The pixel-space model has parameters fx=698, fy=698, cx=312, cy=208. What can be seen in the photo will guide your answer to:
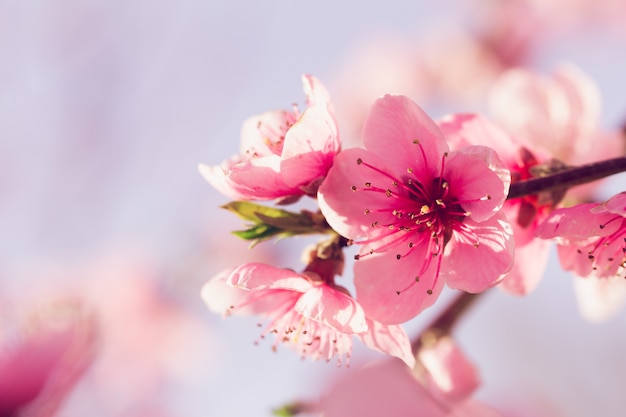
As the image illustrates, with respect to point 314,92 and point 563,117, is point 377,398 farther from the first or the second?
point 563,117

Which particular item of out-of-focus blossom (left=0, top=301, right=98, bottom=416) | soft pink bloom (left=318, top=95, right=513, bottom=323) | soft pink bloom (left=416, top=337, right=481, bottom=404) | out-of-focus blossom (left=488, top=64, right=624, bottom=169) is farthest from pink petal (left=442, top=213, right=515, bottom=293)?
out-of-focus blossom (left=0, top=301, right=98, bottom=416)

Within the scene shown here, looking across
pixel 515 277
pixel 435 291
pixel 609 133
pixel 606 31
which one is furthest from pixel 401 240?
pixel 606 31

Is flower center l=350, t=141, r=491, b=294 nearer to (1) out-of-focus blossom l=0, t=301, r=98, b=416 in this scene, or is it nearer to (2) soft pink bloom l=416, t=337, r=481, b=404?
(2) soft pink bloom l=416, t=337, r=481, b=404

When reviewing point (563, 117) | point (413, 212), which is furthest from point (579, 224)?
point (563, 117)

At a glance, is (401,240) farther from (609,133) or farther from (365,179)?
(609,133)

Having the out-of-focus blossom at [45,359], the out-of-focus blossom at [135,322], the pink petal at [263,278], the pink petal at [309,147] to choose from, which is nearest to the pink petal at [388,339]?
the pink petal at [263,278]

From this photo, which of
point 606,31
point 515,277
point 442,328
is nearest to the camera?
point 515,277
